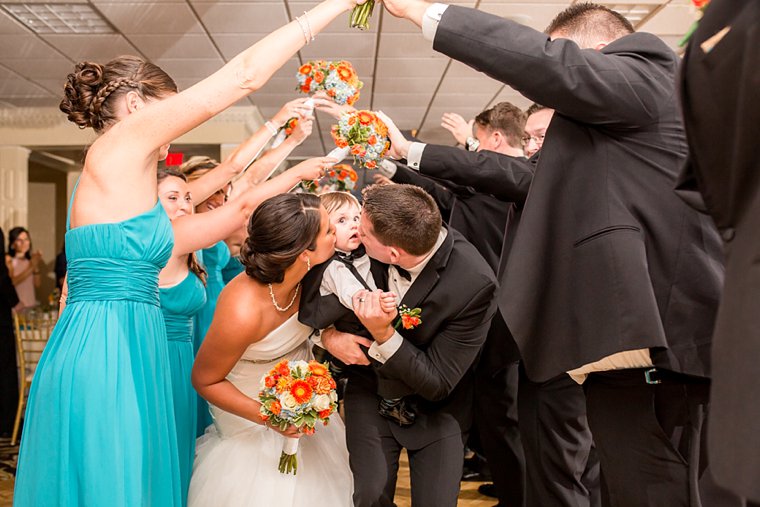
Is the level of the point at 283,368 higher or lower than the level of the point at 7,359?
higher

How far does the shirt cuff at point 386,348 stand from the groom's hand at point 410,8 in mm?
1184

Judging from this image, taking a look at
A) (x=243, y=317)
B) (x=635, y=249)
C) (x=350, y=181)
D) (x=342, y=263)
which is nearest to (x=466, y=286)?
(x=342, y=263)

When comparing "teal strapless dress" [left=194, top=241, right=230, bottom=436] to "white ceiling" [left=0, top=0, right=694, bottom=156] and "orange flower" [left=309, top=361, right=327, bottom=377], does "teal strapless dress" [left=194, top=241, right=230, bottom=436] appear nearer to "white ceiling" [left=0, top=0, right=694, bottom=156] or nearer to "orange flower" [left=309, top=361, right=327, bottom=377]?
"orange flower" [left=309, top=361, right=327, bottom=377]

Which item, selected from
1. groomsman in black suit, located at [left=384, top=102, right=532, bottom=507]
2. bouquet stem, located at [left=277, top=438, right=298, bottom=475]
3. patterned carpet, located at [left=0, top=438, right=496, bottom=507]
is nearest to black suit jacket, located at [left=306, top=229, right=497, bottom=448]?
bouquet stem, located at [left=277, top=438, right=298, bottom=475]

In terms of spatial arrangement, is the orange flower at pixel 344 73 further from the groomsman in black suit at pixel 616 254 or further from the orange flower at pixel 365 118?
the groomsman in black suit at pixel 616 254

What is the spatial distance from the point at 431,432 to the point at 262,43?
1.63 metres

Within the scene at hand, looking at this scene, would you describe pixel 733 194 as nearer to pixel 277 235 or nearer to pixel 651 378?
pixel 651 378

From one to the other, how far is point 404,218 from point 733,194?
175 centimetres

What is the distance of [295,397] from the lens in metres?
2.61

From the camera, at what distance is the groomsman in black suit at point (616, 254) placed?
72.7 inches

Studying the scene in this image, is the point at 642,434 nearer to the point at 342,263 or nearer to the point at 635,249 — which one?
the point at 635,249

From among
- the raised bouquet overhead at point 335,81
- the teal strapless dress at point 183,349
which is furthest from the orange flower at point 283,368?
the raised bouquet overhead at point 335,81

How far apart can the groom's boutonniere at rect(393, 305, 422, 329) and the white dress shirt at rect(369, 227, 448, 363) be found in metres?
0.07

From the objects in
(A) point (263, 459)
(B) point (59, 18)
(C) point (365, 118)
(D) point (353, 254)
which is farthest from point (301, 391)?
(B) point (59, 18)
